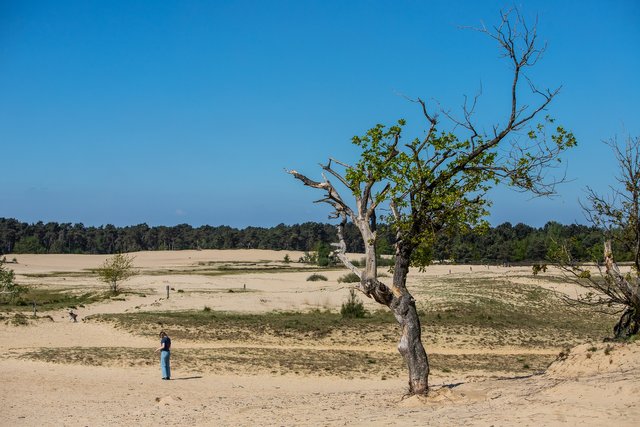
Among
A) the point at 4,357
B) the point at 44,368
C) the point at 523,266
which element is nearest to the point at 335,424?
the point at 44,368

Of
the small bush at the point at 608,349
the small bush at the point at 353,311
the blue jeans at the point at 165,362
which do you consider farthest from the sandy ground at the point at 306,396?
the small bush at the point at 353,311

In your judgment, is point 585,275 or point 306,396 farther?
point 306,396

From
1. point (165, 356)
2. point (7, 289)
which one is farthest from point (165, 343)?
point (7, 289)

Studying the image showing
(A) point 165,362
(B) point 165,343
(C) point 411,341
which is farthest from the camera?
(A) point 165,362

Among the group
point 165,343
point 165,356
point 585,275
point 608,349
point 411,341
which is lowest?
point 165,356

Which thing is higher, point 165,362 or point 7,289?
point 7,289

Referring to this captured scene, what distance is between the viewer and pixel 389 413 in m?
16.4

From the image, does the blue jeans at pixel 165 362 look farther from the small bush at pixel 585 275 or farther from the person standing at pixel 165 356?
the small bush at pixel 585 275

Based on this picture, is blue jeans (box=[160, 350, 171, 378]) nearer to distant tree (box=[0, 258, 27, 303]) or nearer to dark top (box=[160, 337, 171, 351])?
dark top (box=[160, 337, 171, 351])

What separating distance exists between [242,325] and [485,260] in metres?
88.0

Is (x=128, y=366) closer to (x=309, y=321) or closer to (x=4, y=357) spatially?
(x=4, y=357)

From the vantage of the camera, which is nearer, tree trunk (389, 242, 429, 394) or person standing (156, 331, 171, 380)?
tree trunk (389, 242, 429, 394)

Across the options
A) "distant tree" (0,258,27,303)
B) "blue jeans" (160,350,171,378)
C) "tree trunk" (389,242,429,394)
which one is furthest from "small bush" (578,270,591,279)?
"distant tree" (0,258,27,303)

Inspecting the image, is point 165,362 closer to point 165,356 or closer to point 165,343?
point 165,356
